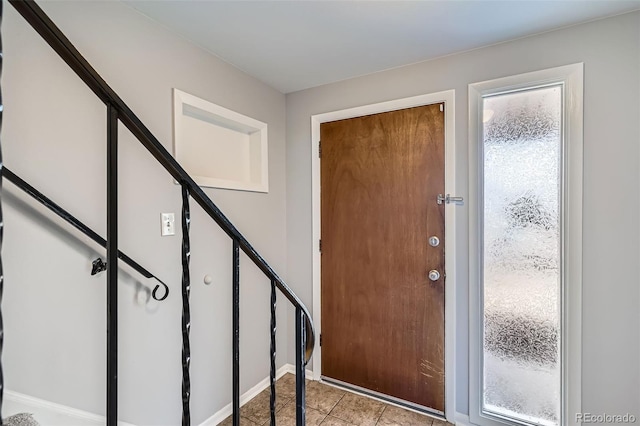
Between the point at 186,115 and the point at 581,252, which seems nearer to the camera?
the point at 581,252

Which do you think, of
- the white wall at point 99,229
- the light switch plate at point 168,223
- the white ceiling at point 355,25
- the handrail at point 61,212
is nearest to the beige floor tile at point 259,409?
the white wall at point 99,229

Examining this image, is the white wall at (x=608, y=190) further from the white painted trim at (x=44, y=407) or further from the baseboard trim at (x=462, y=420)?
the white painted trim at (x=44, y=407)

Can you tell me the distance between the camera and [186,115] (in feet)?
6.24

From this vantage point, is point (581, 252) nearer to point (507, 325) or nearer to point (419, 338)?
point (507, 325)

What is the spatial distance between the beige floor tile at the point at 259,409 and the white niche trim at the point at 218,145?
1487 millimetres

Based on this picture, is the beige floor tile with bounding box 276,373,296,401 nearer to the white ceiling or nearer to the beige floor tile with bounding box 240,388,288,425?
the beige floor tile with bounding box 240,388,288,425

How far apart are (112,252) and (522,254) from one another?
1989 mm

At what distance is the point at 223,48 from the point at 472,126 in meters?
1.58

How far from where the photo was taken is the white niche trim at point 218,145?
1799 millimetres

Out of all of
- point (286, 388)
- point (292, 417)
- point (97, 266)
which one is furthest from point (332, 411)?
point (97, 266)

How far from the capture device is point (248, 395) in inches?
86.7

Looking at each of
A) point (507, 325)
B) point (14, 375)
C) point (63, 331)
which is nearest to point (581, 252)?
point (507, 325)

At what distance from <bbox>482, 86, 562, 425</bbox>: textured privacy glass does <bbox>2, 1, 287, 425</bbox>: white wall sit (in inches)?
63.6

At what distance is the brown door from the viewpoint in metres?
2.03
